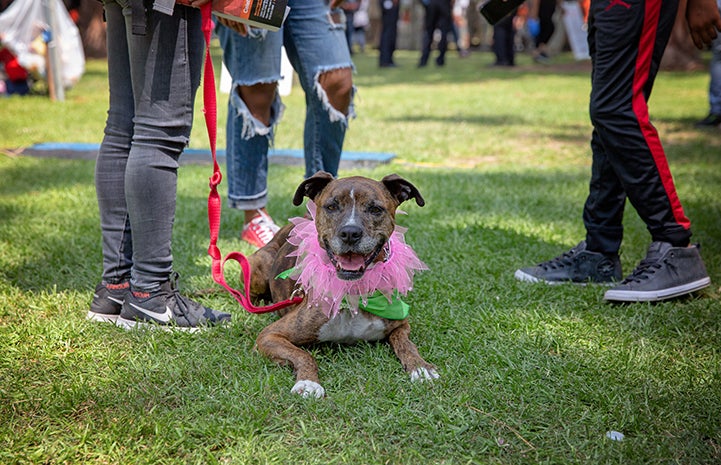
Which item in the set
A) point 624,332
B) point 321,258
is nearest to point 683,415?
point 624,332

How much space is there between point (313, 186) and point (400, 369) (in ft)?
3.02

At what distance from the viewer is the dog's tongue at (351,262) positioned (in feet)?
9.42

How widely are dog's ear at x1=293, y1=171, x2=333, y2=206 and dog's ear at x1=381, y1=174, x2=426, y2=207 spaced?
26 cm

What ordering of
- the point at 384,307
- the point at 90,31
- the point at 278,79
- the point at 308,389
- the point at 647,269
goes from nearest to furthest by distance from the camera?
the point at 308,389
the point at 384,307
the point at 647,269
the point at 278,79
the point at 90,31

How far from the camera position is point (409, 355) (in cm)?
297

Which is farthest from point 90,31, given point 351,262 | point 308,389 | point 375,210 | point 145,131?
point 308,389

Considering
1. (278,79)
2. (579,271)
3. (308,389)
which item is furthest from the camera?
(278,79)

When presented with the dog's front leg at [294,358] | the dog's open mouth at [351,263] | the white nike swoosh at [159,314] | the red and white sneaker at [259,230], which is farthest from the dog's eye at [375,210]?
the red and white sneaker at [259,230]

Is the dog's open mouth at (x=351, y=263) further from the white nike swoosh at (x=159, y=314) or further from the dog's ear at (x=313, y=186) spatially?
the white nike swoosh at (x=159, y=314)

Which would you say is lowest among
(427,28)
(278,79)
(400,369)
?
(400,369)

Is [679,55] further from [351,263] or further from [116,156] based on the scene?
[116,156]

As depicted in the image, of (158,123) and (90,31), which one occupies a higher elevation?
(158,123)

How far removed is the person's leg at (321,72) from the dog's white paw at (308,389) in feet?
6.96

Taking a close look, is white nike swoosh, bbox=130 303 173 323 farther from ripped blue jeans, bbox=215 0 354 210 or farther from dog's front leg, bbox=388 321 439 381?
ripped blue jeans, bbox=215 0 354 210
